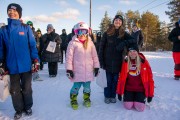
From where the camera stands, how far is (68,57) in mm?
4730

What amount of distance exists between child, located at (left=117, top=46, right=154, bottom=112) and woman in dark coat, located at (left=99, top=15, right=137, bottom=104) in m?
0.19

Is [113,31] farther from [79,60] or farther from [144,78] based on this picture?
[144,78]

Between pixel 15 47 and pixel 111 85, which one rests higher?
pixel 15 47

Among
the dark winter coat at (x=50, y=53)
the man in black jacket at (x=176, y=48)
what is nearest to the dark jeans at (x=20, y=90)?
the dark winter coat at (x=50, y=53)

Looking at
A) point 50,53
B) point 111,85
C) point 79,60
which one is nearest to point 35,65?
point 79,60

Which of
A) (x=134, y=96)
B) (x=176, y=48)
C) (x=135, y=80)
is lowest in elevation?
(x=134, y=96)

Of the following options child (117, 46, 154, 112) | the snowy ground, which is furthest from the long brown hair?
the snowy ground

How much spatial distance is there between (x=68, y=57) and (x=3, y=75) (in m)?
1.27

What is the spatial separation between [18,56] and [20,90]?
640 millimetres

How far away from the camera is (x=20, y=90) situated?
4324 millimetres

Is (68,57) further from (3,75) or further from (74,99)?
(3,75)

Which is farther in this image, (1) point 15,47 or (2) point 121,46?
(2) point 121,46

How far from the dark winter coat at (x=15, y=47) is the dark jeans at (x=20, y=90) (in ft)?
0.46

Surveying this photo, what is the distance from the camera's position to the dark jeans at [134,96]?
4.83 meters
